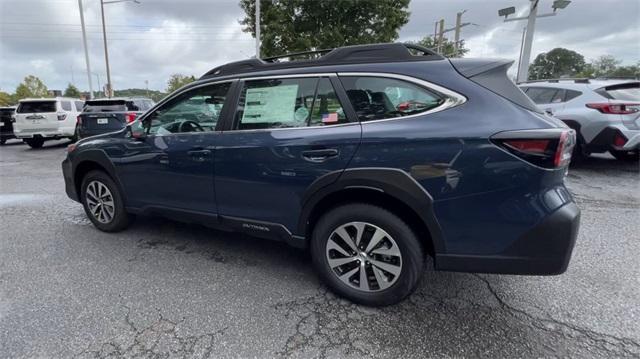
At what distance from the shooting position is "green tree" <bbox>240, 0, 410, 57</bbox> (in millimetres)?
16453

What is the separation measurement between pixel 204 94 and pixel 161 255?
158 cm

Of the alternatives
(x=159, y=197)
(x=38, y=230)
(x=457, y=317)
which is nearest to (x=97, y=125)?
(x=38, y=230)

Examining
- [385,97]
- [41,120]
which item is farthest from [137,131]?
[41,120]

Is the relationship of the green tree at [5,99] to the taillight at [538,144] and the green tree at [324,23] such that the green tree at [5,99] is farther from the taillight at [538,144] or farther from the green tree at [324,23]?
the taillight at [538,144]

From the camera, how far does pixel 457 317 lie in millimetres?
2322

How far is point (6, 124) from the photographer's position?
526 inches

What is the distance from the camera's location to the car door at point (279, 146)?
2365mm

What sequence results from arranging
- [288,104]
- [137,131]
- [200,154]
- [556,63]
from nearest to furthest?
[288,104], [200,154], [137,131], [556,63]

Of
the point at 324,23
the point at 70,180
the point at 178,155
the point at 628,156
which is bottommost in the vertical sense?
the point at 628,156

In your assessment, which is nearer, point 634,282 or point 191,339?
point 191,339

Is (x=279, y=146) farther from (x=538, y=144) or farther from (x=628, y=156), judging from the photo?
(x=628, y=156)

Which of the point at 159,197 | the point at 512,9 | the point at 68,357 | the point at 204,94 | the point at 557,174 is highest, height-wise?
the point at 512,9

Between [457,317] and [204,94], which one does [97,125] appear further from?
[457,317]

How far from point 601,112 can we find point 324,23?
13.6 meters
